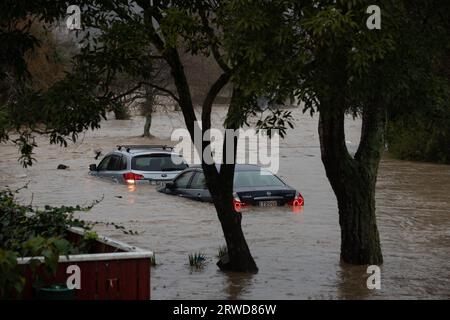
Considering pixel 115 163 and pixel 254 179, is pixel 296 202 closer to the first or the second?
pixel 254 179

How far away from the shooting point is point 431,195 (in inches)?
1187

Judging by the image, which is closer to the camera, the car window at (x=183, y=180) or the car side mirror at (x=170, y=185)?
the car window at (x=183, y=180)

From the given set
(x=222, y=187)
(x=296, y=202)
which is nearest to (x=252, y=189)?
(x=296, y=202)

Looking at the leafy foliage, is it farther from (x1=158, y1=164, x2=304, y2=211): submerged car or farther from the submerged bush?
(x1=158, y1=164, x2=304, y2=211): submerged car

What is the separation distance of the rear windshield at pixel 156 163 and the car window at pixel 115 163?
836 millimetres

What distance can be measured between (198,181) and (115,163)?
426cm

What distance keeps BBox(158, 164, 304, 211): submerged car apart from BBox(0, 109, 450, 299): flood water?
0.25 meters

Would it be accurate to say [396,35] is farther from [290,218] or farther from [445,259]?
[290,218]

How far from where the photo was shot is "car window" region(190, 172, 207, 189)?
24.0 m

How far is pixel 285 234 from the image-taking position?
20438mm

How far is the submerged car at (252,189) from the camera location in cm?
2247

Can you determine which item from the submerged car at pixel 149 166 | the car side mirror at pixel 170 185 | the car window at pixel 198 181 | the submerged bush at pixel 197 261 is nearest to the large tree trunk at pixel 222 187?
the submerged bush at pixel 197 261

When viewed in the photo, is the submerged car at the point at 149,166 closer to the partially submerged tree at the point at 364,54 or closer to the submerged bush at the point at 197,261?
the submerged bush at the point at 197,261
